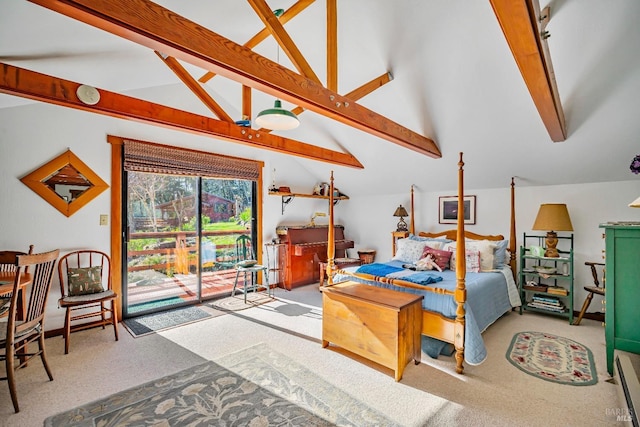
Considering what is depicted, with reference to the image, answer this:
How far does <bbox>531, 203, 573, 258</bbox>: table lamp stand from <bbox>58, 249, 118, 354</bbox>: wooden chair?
488cm

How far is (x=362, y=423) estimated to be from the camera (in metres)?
1.82

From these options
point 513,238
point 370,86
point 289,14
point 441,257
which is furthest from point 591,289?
point 289,14

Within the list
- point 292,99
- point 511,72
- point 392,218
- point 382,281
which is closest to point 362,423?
point 382,281

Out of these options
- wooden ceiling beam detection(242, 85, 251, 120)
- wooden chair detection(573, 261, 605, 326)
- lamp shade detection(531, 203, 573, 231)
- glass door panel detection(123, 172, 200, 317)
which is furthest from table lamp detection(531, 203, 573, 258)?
glass door panel detection(123, 172, 200, 317)

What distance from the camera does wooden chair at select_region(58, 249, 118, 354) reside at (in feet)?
9.46

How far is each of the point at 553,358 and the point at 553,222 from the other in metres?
1.61

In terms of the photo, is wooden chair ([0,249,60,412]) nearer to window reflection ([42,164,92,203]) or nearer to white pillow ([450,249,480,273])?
window reflection ([42,164,92,203])

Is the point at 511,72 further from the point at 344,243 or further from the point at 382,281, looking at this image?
the point at 344,243

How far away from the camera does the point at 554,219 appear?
349cm

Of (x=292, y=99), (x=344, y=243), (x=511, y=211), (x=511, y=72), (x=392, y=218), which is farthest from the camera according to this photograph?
(x=344, y=243)

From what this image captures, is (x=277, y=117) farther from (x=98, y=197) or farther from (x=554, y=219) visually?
(x=554, y=219)

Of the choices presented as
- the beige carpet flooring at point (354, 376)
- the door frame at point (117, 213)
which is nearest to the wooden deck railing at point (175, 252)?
the door frame at point (117, 213)

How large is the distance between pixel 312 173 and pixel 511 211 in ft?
11.0

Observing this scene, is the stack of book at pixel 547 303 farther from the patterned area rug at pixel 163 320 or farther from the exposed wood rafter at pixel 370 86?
the patterned area rug at pixel 163 320
